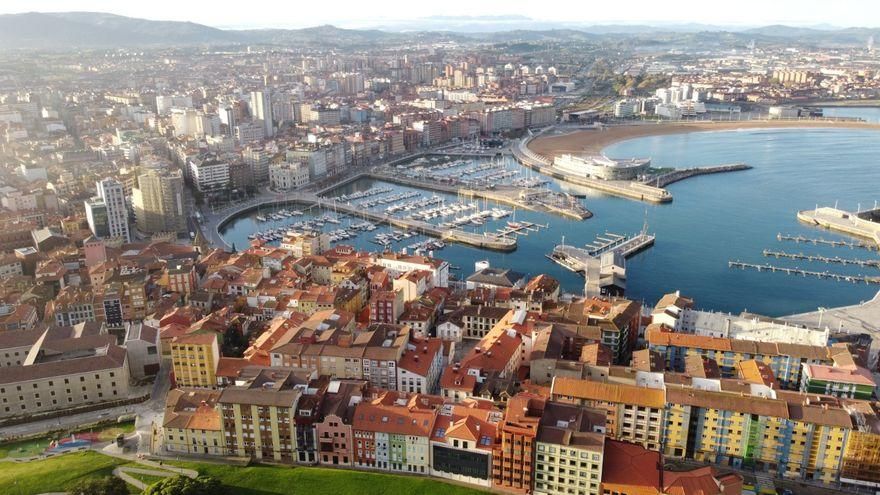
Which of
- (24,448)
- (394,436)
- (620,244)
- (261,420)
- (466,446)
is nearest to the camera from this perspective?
(466,446)

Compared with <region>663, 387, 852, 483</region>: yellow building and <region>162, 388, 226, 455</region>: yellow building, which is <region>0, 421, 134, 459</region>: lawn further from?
<region>663, 387, 852, 483</region>: yellow building

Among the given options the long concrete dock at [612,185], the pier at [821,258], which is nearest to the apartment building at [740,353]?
the pier at [821,258]

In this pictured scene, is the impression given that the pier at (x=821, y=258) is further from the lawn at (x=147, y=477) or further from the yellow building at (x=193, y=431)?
the lawn at (x=147, y=477)

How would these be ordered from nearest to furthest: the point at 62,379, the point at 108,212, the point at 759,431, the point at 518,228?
the point at 759,431 → the point at 62,379 → the point at 108,212 → the point at 518,228

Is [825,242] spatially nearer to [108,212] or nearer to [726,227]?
[726,227]

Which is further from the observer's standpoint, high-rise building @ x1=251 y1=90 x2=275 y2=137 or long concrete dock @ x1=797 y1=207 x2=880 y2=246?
high-rise building @ x1=251 y1=90 x2=275 y2=137

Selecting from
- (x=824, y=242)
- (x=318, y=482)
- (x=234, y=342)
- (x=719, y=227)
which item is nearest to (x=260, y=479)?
(x=318, y=482)

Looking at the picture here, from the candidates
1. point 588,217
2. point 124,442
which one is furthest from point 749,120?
point 124,442

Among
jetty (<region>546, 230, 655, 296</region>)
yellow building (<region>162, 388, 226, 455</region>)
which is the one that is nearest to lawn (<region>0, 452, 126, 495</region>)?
yellow building (<region>162, 388, 226, 455</region>)
